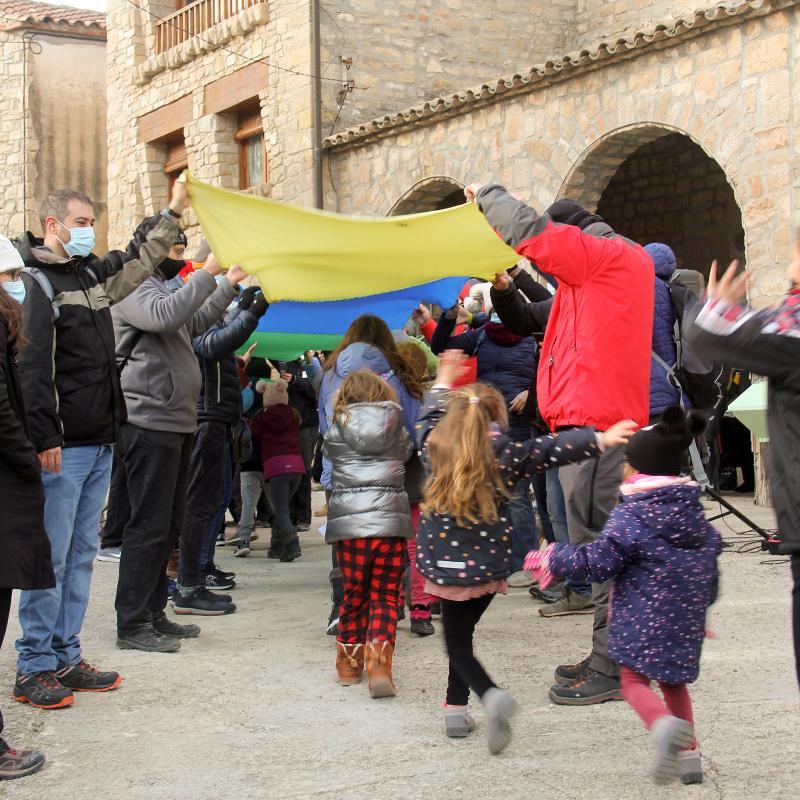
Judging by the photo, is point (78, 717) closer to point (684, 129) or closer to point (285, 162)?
point (684, 129)

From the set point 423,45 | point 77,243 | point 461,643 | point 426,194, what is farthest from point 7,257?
point 423,45

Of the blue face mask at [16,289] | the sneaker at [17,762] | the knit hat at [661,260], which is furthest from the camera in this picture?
the knit hat at [661,260]

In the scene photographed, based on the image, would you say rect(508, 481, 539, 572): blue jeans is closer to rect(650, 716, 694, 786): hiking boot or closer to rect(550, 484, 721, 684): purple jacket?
rect(550, 484, 721, 684): purple jacket

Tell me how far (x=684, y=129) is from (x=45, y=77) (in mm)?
15846

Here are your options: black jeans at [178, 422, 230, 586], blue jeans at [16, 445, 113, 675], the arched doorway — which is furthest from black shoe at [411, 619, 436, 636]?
the arched doorway

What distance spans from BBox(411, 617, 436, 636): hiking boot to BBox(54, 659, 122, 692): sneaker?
1493mm

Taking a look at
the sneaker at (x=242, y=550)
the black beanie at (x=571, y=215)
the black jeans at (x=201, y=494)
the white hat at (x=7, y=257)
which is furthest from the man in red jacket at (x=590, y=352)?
the sneaker at (x=242, y=550)

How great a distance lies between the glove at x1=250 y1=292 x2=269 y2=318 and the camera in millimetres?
5746

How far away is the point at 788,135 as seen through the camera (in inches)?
370

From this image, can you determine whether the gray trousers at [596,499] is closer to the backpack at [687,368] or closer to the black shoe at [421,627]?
the backpack at [687,368]

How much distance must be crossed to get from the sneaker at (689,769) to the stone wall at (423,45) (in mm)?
12873

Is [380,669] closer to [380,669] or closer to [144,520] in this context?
[380,669]

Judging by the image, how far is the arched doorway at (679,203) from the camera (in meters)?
14.6

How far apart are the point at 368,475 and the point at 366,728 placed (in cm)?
109
